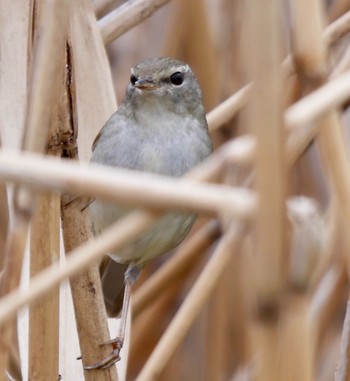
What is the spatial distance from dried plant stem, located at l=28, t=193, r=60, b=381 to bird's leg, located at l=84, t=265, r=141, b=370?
0.53 ft

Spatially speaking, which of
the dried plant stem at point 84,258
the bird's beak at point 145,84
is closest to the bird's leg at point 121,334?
the bird's beak at point 145,84

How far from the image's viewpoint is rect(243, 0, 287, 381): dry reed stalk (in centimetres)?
87

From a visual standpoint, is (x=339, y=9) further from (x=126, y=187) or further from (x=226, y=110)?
(x=126, y=187)

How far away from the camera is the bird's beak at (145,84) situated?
6.25 ft

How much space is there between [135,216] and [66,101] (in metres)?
0.56

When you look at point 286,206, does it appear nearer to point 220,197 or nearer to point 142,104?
point 220,197

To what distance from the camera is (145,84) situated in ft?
6.28

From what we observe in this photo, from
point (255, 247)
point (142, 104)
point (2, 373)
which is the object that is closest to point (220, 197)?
point (255, 247)

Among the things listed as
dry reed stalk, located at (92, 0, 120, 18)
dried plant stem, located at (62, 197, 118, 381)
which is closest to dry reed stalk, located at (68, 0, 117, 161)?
dry reed stalk, located at (92, 0, 120, 18)

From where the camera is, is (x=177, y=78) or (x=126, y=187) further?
(x=177, y=78)

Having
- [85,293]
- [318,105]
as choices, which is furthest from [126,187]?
[85,293]

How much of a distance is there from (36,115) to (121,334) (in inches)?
30.5

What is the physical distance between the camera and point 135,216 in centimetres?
96

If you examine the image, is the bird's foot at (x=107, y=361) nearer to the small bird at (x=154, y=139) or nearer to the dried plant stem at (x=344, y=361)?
the small bird at (x=154, y=139)
